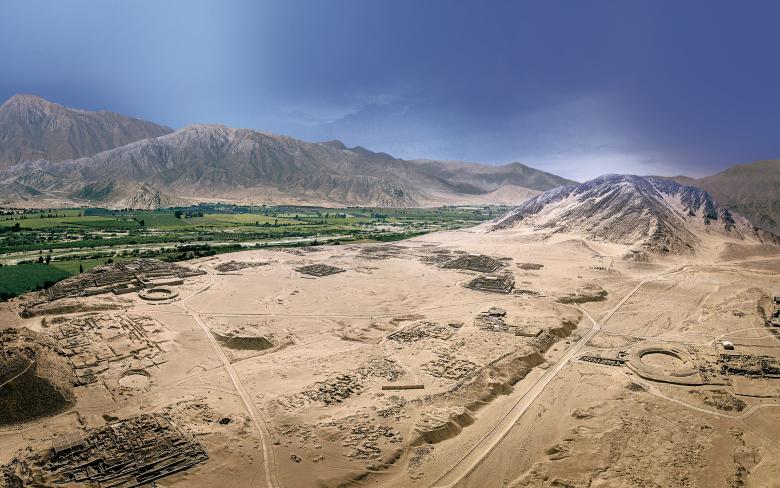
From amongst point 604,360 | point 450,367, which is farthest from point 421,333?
point 604,360

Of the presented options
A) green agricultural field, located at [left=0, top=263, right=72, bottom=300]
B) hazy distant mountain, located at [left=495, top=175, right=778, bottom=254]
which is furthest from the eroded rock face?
hazy distant mountain, located at [left=495, top=175, right=778, bottom=254]

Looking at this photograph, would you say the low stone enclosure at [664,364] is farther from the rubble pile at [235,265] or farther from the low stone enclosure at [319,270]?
the rubble pile at [235,265]

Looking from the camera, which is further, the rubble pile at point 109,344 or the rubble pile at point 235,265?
the rubble pile at point 235,265

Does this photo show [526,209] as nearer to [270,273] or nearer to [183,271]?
[270,273]

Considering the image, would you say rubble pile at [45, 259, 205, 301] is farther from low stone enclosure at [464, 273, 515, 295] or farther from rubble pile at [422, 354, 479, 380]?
low stone enclosure at [464, 273, 515, 295]

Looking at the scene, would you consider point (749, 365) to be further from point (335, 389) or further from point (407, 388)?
point (335, 389)

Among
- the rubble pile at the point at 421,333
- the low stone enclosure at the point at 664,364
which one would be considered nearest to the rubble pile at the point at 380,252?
the rubble pile at the point at 421,333
